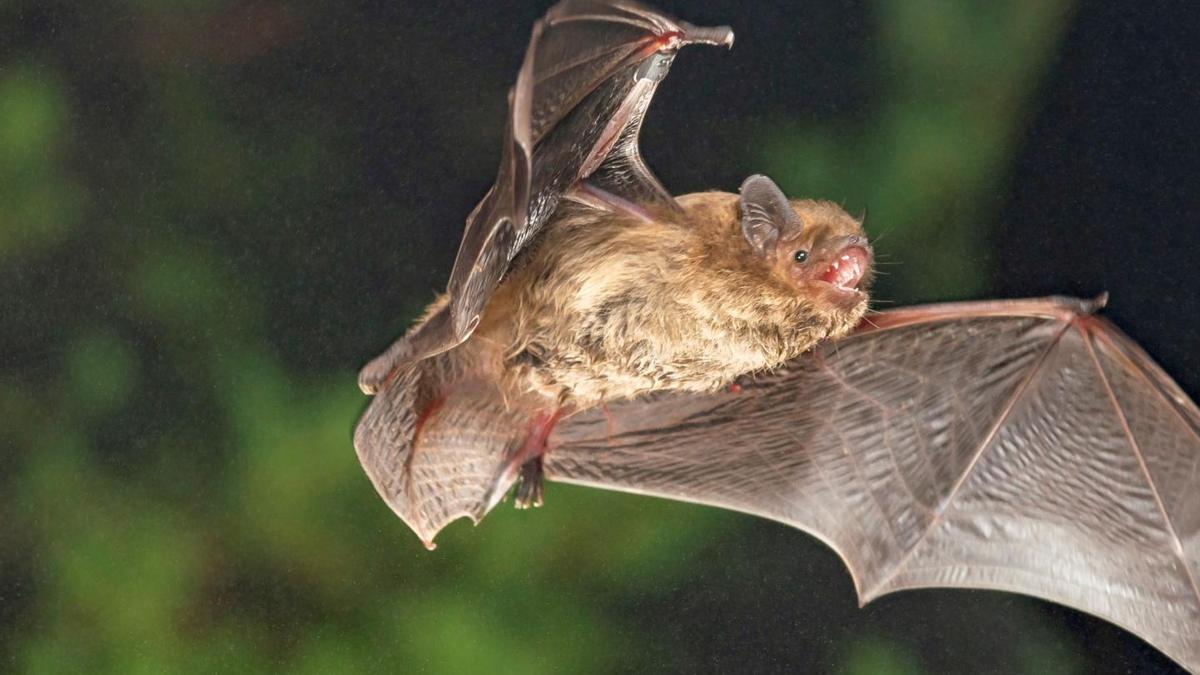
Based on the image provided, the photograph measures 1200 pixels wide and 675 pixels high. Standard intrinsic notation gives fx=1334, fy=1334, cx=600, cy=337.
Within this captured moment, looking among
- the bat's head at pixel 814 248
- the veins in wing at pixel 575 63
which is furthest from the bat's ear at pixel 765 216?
the veins in wing at pixel 575 63

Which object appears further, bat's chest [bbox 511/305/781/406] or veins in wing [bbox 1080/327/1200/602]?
veins in wing [bbox 1080/327/1200/602]

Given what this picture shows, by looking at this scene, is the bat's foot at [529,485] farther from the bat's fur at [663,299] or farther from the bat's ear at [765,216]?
the bat's ear at [765,216]

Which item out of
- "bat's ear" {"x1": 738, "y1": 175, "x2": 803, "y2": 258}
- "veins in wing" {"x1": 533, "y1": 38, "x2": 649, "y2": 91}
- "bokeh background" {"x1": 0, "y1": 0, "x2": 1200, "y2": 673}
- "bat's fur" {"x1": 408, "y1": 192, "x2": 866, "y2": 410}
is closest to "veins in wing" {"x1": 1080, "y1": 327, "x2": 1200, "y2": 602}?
"bokeh background" {"x1": 0, "y1": 0, "x2": 1200, "y2": 673}

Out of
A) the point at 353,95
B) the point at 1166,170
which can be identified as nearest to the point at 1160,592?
the point at 1166,170

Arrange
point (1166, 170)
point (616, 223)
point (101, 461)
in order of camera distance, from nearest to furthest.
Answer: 1. point (616, 223)
2. point (1166, 170)
3. point (101, 461)

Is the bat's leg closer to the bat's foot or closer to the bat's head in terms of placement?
the bat's foot

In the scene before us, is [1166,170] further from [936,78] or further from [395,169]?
[395,169]

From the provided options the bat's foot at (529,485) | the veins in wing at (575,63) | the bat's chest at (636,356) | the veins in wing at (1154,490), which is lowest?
the bat's foot at (529,485)

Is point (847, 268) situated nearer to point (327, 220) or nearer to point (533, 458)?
point (533, 458)
